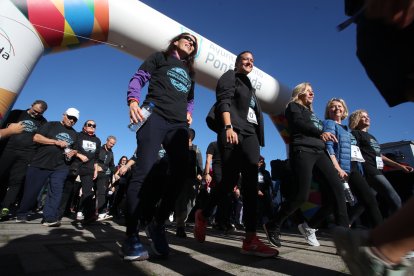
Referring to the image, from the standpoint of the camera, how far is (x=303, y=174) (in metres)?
2.53

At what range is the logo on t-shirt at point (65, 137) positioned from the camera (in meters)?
4.30

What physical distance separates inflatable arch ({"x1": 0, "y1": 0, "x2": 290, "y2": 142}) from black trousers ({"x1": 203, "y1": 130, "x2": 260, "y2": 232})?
9.89 feet

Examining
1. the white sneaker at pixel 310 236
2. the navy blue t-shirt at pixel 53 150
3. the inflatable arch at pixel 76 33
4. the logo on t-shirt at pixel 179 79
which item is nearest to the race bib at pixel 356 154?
the white sneaker at pixel 310 236

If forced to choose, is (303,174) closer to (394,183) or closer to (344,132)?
(344,132)

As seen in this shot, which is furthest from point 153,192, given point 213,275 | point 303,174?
point 303,174

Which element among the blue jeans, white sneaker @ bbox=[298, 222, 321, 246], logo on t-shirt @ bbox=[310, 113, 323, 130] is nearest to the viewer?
logo on t-shirt @ bbox=[310, 113, 323, 130]

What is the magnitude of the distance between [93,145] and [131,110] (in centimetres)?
353

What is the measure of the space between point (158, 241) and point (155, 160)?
522 millimetres

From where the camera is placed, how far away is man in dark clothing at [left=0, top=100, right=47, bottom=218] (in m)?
4.07

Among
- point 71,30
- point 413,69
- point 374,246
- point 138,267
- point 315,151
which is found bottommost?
point 138,267

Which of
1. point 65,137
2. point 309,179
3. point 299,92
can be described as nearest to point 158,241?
point 309,179

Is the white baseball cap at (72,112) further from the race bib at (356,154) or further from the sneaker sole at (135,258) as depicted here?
the race bib at (356,154)

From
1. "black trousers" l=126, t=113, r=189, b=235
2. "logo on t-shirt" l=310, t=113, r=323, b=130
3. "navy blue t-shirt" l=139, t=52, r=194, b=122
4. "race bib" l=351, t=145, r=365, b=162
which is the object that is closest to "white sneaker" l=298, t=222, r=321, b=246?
"race bib" l=351, t=145, r=365, b=162

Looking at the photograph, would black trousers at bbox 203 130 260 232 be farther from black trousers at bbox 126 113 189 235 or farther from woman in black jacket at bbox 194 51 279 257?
black trousers at bbox 126 113 189 235
